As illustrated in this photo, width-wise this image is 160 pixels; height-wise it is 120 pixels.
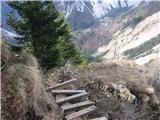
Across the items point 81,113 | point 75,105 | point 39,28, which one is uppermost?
point 39,28

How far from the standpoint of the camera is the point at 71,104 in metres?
10.0

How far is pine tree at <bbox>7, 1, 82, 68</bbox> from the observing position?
18.0 meters

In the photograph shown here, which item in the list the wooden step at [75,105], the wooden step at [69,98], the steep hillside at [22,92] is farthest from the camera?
the wooden step at [69,98]

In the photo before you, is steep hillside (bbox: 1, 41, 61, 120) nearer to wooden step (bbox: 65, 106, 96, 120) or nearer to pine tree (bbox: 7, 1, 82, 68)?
wooden step (bbox: 65, 106, 96, 120)

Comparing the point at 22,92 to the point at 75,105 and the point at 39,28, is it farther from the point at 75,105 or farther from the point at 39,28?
the point at 39,28

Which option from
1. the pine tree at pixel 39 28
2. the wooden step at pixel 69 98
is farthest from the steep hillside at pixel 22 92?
the pine tree at pixel 39 28

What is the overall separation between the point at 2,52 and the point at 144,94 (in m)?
5.46

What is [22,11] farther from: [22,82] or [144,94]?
[22,82]

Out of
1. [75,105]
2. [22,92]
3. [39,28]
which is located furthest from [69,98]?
[39,28]

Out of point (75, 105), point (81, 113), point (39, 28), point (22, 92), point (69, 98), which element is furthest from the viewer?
point (39, 28)

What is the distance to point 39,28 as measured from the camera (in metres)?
18.1

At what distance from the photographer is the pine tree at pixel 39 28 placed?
1802cm

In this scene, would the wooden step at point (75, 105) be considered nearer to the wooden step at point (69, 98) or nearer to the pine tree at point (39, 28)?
the wooden step at point (69, 98)

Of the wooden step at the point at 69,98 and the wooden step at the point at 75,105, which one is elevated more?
the wooden step at the point at 69,98
